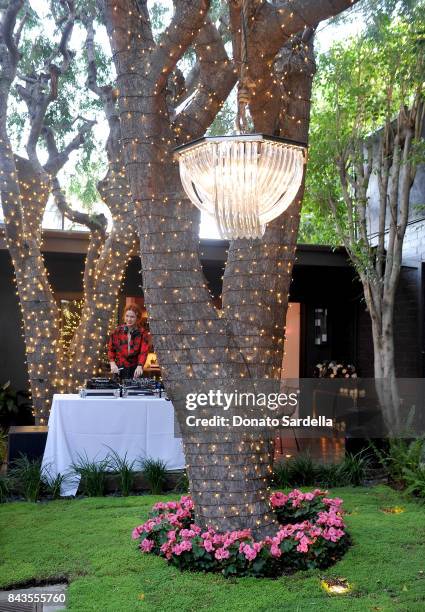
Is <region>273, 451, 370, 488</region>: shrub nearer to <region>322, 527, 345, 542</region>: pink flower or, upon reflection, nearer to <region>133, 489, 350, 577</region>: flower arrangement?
<region>133, 489, 350, 577</region>: flower arrangement

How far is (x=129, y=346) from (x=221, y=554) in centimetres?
332

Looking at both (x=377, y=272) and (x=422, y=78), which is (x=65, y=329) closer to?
(x=377, y=272)

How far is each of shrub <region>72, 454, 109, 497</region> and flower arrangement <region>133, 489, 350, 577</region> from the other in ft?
4.51

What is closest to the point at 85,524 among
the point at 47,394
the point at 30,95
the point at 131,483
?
the point at 131,483

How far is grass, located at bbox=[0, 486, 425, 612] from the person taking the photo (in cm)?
355

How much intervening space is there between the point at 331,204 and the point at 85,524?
547 centimetres

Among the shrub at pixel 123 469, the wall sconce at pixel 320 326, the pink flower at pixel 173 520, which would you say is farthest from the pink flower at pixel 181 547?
the wall sconce at pixel 320 326

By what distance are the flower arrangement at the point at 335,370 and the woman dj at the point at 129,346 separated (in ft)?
17.6

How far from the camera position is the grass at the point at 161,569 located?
3.55m

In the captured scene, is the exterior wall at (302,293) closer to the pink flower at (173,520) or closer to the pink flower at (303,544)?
the pink flower at (173,520)

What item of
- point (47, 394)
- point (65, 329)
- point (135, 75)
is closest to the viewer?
point (135, 75)

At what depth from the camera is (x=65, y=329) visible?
11.2 m

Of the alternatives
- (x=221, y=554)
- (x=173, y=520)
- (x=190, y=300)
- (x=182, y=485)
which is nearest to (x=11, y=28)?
(x=190, y=300)

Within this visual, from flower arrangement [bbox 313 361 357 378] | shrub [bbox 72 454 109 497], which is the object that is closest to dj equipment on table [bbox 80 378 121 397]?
shrub [bbox 72 454 109 497]
